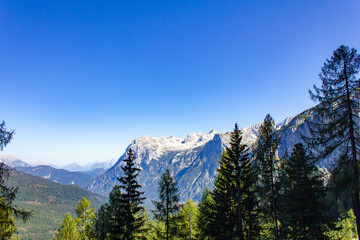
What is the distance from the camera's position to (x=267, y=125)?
21297 mm

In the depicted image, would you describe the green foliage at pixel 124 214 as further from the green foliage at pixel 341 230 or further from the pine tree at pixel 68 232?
the green foliage at pixel 341 230

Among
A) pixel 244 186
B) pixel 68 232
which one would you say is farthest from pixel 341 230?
pixel 68 232

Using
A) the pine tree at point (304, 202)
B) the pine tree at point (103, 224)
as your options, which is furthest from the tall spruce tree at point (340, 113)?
the pine tree at point (103, 224)

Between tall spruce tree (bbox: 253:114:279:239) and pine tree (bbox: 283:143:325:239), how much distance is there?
4.35ft

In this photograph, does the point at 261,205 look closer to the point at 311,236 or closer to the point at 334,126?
the point at 311,236

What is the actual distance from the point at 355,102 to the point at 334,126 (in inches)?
84.3

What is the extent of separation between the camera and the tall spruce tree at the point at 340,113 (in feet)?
45.5

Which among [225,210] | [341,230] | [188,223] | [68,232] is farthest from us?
[341,230]

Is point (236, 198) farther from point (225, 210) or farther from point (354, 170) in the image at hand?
point (354, 170)

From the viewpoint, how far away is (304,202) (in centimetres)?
1962

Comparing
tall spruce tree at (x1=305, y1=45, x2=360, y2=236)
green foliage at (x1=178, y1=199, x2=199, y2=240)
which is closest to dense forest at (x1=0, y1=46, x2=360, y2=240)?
tall spruce tree at (x1=305, y1=45, x2=360, y2=236)

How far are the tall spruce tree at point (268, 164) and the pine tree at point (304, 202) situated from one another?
1325 millimetres

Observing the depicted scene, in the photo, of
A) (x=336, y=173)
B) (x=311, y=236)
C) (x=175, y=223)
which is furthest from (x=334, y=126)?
(x=175, y=223)

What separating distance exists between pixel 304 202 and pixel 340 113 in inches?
403
